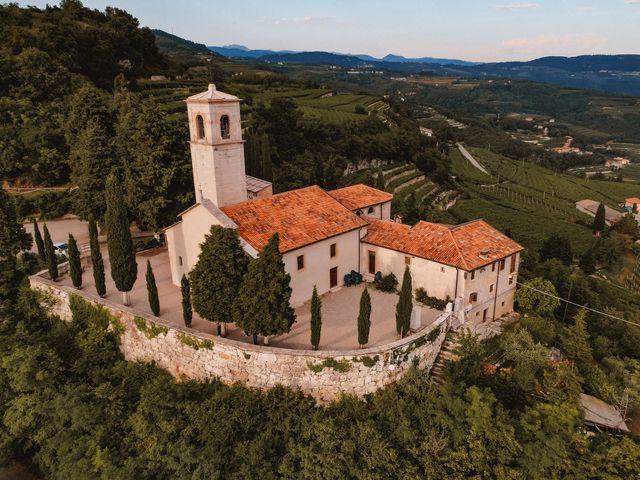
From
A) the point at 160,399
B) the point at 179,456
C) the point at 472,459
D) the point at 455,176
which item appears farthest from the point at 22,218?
the point at 455,176

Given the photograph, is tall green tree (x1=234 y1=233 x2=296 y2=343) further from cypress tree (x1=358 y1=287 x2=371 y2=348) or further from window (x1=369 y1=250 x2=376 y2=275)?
window (x1=369 y1=250 x2=376 y2=275)

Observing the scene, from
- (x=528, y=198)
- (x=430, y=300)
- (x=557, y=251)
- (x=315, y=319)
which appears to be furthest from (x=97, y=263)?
(x=528, y=198)

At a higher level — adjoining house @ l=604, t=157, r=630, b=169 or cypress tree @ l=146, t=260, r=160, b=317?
cypress tree @ l=146, t=260, r=160, b=317

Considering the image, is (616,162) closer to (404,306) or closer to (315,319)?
(404,306)

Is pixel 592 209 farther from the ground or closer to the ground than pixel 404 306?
closer to the ground

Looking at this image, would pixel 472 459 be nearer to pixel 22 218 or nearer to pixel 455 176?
pixel 22 218

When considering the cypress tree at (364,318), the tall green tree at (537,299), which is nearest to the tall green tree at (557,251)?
the tall green tree at (537,299)

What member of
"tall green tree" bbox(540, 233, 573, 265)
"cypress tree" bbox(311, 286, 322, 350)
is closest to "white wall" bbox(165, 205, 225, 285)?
"cypress tree" bbox(311, 286, 322, 350)
